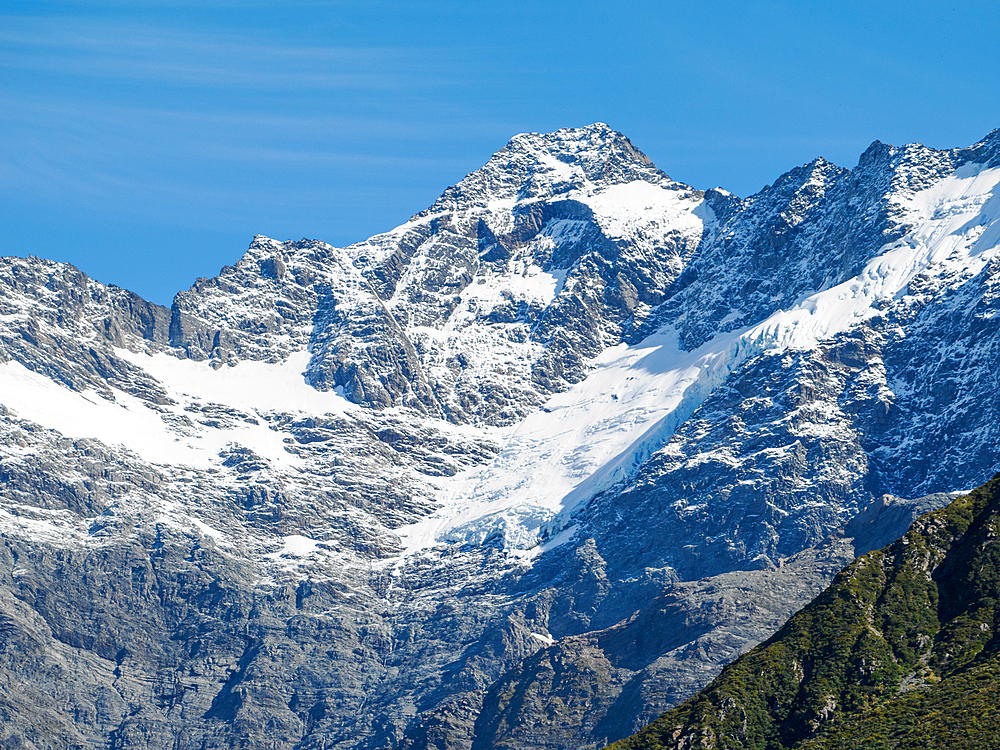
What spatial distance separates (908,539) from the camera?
17300 centimetres

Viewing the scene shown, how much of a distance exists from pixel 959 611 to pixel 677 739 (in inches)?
1083

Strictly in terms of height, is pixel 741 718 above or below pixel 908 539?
below

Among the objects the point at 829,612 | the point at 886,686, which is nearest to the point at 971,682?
the point at 886,686

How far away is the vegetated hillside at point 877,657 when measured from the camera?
6078 inches

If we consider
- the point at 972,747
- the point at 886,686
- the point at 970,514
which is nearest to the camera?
the point at 972,747

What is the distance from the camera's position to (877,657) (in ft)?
536

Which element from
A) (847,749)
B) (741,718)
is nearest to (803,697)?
(741,718)

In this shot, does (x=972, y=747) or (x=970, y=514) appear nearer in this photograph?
(x=972, y=747)

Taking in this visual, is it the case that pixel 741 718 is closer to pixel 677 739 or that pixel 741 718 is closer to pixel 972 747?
pixel 677 739

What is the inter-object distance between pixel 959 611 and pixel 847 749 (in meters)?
20.3

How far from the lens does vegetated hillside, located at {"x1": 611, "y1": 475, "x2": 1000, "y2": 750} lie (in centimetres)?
15438

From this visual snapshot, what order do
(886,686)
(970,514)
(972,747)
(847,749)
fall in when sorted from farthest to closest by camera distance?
(970,514), (886,686), (847,749), (972,747)

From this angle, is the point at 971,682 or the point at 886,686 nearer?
the point at 971,682

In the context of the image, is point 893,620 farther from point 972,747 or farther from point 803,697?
point 972,747
